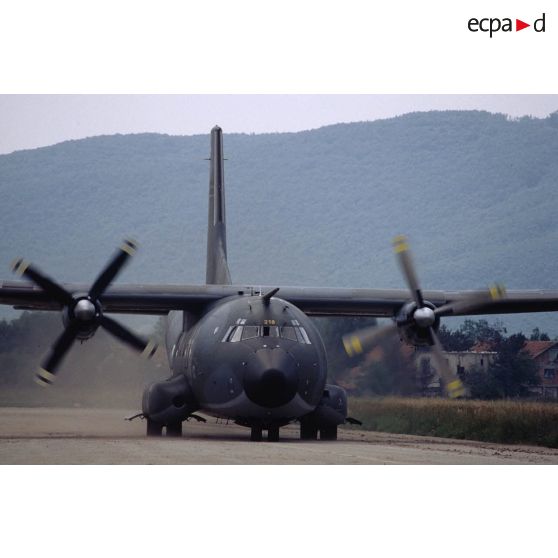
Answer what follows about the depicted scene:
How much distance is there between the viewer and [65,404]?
159 feet

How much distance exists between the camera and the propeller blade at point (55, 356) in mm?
26016

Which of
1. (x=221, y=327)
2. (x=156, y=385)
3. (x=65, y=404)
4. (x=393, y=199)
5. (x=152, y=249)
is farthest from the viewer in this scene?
(x=393, y=199)

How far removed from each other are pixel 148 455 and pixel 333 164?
105539 mm

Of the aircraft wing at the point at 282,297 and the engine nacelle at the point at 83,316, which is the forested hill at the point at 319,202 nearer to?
the aircraft wing at the point at 282,297

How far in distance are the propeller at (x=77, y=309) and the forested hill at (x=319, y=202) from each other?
5503 centimetres

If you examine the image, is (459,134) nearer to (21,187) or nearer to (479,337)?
(21,187)

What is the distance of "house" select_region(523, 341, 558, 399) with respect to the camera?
41.0 metres

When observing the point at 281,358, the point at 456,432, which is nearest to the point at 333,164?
the point at 456,432

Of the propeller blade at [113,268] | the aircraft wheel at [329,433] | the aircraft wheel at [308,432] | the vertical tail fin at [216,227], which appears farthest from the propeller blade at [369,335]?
the vertical tail fin at [216,227]

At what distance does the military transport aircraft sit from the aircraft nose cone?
23 millimetres

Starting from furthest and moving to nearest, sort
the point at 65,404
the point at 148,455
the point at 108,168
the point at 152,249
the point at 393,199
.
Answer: the point at 393,199, the point at 108,168, the point at 152,249, the point at 65,404, the point at 148,455

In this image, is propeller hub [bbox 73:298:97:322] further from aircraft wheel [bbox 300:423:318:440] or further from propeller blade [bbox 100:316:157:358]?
aircraft wheel [bbox 300:423:318:440]

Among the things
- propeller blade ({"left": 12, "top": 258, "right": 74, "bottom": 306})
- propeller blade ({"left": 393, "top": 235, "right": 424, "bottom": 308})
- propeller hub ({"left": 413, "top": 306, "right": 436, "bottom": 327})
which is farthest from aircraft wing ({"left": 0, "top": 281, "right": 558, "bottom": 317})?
propeller blade ({"left": 393, "top": 235, "right": 424, "bottom": 308})

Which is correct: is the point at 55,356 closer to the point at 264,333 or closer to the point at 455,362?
the point at 264,333
